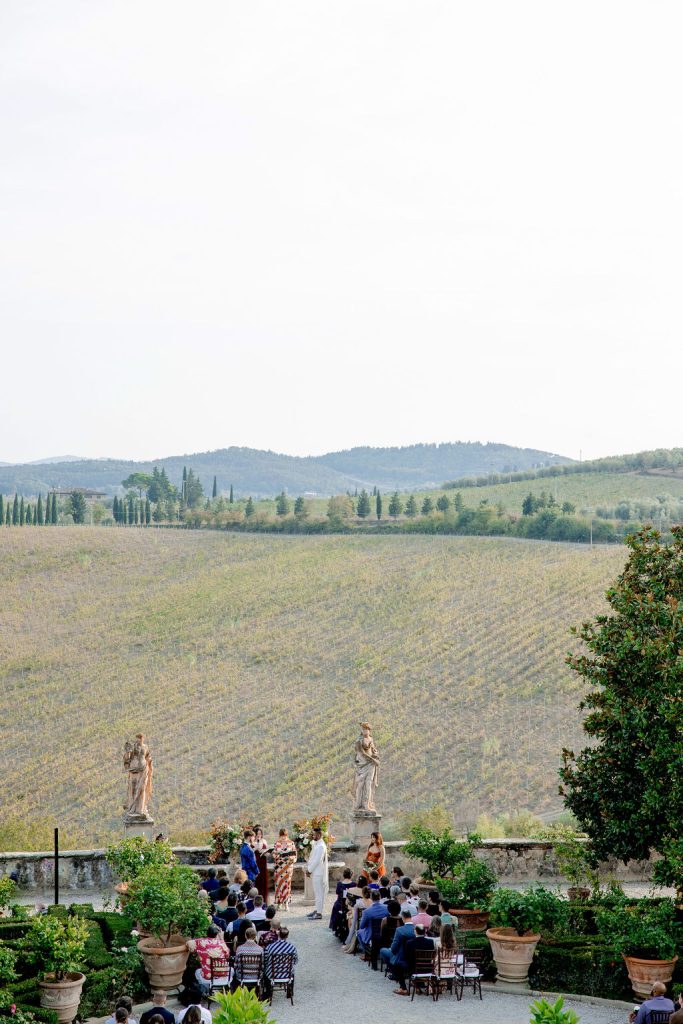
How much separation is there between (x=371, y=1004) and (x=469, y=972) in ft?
4.65

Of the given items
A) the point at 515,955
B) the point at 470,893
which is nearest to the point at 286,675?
the point at 470,893

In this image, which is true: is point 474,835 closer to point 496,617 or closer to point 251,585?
point 496,617

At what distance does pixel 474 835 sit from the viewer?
19984mm

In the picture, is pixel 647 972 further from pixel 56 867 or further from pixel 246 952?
pixel 56 867

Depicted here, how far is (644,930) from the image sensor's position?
14.8m

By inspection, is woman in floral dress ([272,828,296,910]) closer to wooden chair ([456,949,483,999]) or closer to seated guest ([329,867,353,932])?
seated guest ([329,867,353,932])

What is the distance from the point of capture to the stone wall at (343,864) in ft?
69.2

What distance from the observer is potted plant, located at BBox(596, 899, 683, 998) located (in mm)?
14695

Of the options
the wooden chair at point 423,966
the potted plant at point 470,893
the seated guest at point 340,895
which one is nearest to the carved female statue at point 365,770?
the seated guest at point 340,895

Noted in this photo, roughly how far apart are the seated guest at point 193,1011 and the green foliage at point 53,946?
168cm

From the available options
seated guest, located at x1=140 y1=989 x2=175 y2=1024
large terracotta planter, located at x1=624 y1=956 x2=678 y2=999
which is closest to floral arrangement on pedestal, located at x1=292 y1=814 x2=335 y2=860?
large terracotta planter, located at x1=624 y1=956 x2=678 y2=999

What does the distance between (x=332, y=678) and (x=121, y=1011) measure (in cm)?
4121

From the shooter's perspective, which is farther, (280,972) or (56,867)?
(56,867)

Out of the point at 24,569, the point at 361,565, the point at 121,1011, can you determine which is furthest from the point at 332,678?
the point at 121,1011
